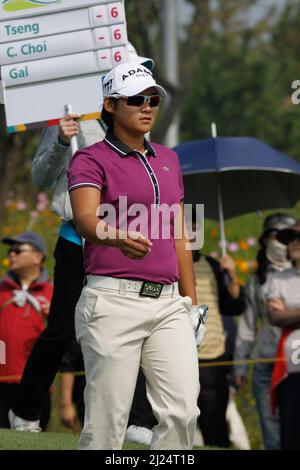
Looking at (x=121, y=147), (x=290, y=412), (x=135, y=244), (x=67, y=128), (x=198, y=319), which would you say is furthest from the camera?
(x=290, y=412)

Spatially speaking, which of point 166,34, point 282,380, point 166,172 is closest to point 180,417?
point 166,172

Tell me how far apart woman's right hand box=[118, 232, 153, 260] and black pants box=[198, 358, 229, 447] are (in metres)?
4.59

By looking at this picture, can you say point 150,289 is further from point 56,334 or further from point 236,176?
point 236,176

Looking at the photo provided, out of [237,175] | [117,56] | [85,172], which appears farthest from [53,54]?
[237,175]

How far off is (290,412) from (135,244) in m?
4.06

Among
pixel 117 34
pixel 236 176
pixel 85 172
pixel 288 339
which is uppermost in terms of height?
pixel 117 34

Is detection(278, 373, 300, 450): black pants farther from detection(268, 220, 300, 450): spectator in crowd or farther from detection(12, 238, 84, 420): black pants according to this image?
detection(12, 238, 84, 420): black pants

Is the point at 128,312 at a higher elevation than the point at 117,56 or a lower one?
lower

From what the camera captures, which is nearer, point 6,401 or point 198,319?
point 198,319

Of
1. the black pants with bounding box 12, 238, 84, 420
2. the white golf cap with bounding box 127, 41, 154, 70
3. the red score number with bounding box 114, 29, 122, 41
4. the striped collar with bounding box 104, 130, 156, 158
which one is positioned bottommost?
the black pants with bounding box 12, 238, 84, 420

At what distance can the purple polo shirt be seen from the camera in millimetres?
5605

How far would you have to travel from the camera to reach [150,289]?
18.4ft

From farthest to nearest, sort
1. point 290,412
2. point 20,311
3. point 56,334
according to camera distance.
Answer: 1. point 20,311
2. point 290,412
3. point 56,334

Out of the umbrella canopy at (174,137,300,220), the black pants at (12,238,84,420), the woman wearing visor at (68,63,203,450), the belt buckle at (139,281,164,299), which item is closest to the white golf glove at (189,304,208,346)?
the woman wearing visor at (68,63,203,450)
